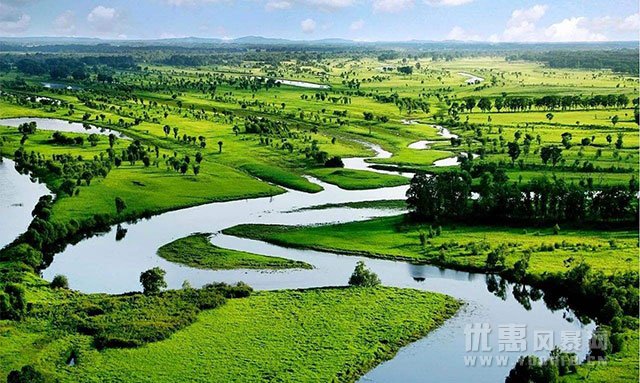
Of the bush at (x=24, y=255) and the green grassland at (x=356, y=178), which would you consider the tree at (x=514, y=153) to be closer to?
the green grassland at (x=356, y=178)

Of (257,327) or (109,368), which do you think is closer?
(109,368)

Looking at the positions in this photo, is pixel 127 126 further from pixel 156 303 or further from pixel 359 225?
pixel 156 303

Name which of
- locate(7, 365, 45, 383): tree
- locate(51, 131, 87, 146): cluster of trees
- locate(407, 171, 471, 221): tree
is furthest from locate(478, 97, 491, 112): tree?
locate(7, 365, 45, 383): tree

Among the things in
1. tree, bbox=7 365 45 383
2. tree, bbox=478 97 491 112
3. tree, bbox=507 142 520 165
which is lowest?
tree, bbox=7 365 45 383

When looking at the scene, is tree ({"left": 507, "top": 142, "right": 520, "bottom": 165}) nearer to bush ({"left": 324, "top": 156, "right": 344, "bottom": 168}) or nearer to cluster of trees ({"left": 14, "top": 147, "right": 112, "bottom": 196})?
bush ({"left": 324, "top": 156, "right": 344, "bottom": 168})

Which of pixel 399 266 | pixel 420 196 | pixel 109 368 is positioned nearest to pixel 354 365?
pixel 109 368

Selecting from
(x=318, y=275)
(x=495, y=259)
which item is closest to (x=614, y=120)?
(x=495, y=259)

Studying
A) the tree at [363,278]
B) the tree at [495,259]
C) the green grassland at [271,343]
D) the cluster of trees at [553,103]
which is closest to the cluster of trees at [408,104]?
the cluster of trees at [553,103]
